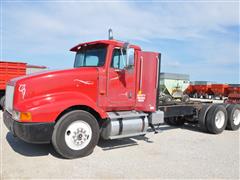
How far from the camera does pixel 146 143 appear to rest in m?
6.81

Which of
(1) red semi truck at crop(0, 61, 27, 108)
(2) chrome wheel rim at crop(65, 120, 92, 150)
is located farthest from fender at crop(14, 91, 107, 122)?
(1) red semi truck at crop(0, 61, 27, 108)

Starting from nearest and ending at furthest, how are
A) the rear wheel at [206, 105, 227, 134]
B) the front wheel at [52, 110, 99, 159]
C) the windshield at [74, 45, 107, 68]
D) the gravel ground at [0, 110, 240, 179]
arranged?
the gravel ground at [0, 110, 240, 179] → the front wheel at [52, 110, 99, 159] → the windshield at [74, 45, 107, 68] → the rear wheel at [206, 105, 227, 134]

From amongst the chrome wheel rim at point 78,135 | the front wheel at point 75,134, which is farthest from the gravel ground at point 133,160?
the chrome wheel rim at point 78,135

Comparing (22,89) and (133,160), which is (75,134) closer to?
(133,160)

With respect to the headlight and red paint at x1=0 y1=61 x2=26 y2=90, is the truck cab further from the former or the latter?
red paint at x1=0 y1=61 x2=26 y2=90

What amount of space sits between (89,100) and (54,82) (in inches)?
33.8

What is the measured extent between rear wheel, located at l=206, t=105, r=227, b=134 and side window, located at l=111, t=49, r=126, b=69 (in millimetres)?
3751

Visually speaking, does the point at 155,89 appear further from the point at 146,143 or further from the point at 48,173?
the point at 48,173

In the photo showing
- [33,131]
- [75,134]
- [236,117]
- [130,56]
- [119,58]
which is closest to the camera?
[33,131]

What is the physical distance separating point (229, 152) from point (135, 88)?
277cm

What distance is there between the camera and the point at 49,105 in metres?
5.16

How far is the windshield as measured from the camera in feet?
20.7

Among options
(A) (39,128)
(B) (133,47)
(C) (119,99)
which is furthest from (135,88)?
(A) (39,128)

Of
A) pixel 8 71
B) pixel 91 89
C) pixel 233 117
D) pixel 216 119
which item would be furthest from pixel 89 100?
pixel 8 71
